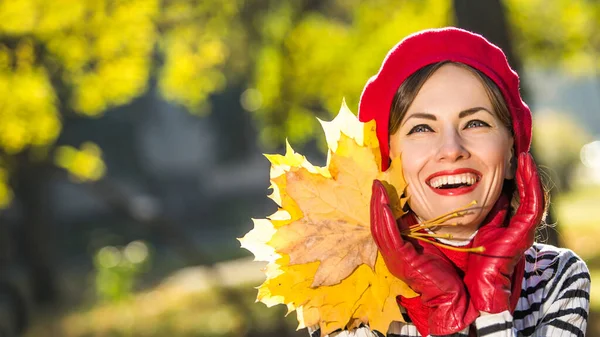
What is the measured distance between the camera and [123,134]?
23.5 metres

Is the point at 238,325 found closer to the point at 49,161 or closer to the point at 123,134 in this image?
the point at 49,161

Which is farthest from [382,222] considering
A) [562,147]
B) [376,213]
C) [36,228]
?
[562,147]

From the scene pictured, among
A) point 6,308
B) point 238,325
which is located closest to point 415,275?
point 238,325

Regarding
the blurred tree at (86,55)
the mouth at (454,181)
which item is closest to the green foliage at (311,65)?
the blurred tree at (86,55)

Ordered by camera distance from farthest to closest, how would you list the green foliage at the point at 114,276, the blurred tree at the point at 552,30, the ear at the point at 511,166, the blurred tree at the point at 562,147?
the blurred tree at the point at 562,147 < the green foliage at the point at 114,276 < the blurred tree at the point at 552,30 < the ear at the point at 511,166

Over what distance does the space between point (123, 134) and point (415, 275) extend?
72.2 feet

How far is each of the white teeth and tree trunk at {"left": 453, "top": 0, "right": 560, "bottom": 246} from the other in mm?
2886

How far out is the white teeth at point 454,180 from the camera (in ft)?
7.04

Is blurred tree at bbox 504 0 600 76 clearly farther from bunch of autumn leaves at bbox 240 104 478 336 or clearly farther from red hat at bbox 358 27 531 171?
bunch of autumn leaves at bbox 240 104 478 336

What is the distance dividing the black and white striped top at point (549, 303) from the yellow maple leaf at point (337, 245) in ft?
0.26

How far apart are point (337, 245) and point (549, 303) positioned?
0.55m

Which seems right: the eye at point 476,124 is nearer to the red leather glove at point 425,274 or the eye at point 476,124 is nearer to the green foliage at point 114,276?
the red leather glove at point 425,274

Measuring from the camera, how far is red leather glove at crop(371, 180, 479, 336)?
6.64ft

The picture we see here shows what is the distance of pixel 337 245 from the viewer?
2.13m
